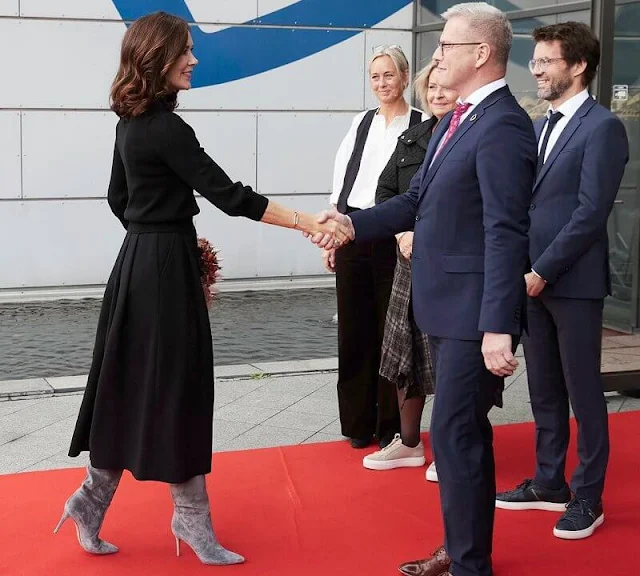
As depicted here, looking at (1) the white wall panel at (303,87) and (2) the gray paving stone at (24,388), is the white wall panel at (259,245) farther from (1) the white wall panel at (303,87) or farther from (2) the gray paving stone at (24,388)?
(2) the gray paving stone at (24,388)

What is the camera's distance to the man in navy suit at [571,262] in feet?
14.2

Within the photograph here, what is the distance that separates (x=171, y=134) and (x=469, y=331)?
122 cm

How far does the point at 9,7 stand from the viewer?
953 cm

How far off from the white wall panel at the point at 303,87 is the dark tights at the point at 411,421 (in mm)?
5623

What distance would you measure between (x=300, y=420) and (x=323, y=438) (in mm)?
345

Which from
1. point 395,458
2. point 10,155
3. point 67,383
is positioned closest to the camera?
point 395,458

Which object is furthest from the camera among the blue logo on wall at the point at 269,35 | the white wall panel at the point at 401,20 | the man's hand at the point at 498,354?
the white wall panel at the point at 401,20

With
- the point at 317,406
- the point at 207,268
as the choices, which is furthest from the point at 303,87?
the point at 207,268

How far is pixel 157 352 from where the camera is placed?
3834 millimetres

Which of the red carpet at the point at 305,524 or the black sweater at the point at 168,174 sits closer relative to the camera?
the black sweater at the point at 168,174

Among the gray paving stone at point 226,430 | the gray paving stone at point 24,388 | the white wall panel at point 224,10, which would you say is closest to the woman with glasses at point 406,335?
the gray paving stone at point 226,430

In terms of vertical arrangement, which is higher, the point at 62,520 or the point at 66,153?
the point at 66,153

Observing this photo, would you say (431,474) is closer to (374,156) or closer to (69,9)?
(374,156)

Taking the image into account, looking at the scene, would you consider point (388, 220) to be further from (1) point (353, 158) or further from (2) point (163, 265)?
(1) point (353, 158)
